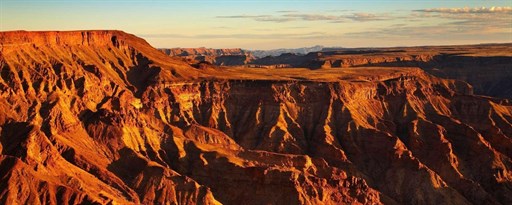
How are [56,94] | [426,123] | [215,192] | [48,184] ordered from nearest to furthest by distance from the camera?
[48,184] < [215,192] < [56,94] < [426,123]

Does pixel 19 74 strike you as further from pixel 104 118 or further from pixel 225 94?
pixel 225 94

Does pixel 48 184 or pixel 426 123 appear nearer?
pixel 48 184

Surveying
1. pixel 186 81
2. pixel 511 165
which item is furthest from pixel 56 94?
pixel 511 165

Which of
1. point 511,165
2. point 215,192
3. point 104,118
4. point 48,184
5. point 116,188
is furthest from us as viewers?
point 511,165

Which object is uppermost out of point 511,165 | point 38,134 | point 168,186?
point 38,134

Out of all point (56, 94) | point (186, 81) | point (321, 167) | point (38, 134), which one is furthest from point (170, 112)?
point (38, 134)

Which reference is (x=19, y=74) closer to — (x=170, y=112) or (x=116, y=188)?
(x=170, y=112)

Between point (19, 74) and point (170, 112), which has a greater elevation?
point (19, 74)
